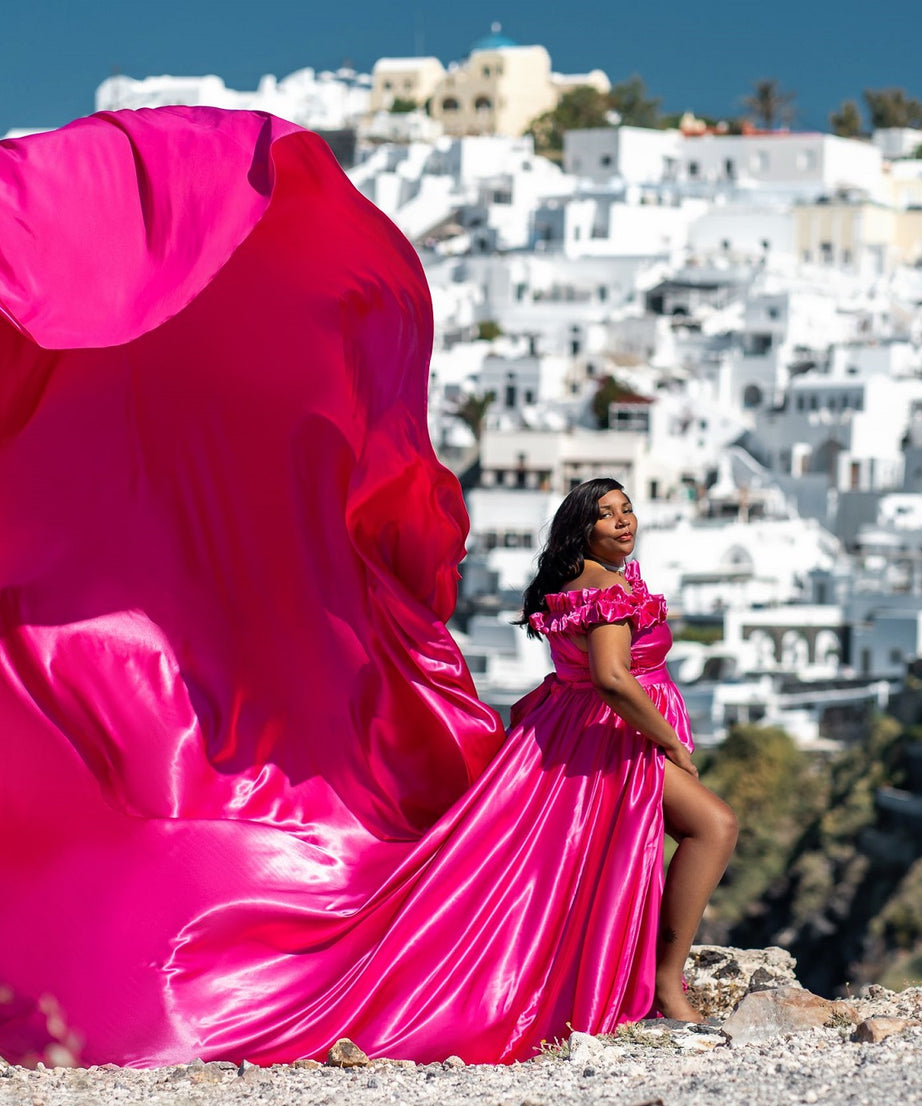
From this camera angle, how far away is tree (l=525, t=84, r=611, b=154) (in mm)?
64812

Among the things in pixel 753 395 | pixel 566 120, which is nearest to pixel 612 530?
pixel 753 395

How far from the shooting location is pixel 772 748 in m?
26.9

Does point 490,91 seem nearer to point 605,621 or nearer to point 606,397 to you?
point 606,397

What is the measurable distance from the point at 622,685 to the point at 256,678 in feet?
2.88

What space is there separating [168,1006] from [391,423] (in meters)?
1.27

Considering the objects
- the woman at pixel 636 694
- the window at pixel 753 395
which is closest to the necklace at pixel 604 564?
the woman at pixel 636 694

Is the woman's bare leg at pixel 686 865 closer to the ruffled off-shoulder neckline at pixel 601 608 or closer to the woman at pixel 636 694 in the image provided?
the woman at pixel 636 694

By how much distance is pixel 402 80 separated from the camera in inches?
2849

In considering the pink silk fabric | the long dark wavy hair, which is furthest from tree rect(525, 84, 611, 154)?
the long dark wavy hair

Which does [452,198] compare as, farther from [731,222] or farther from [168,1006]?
[168,1006]

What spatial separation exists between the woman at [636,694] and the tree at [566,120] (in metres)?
60.1

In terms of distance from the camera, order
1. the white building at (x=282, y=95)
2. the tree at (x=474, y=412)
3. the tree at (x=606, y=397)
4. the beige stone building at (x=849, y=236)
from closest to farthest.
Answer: the tree at (x=606, y=397), the tree at (x=474, y=412), the beige stone building at (x=849, y=236), the white building at (x=282, y=95)

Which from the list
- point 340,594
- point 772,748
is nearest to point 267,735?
point 340,594

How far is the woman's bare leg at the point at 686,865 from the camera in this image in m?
4.59
